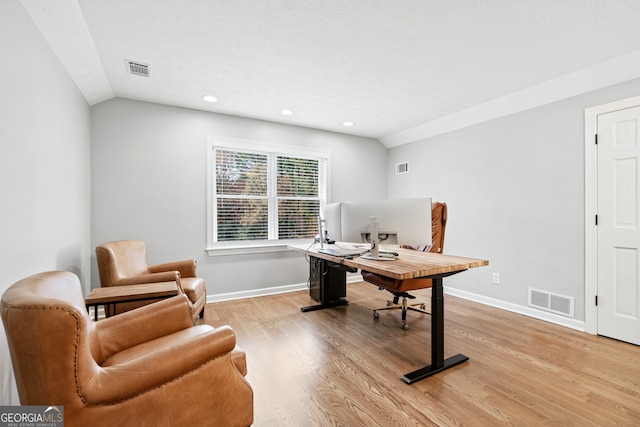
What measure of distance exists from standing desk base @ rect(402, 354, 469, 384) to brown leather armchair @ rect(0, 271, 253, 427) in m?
1.16

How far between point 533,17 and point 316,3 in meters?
1.52

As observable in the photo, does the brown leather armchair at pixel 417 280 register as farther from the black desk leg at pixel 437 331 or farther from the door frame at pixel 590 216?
the door frame at pixel 590 216

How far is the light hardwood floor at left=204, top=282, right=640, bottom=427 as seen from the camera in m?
1.65

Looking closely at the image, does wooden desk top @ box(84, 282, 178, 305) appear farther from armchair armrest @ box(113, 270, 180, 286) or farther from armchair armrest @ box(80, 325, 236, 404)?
armchair armrest @ box(80, 325, 236, 404)

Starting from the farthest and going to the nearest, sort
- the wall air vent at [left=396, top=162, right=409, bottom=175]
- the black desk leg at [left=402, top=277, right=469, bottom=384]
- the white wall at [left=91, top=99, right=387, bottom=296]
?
1. the wall air vent at [left=396, top=162, right=409, bottom=175]
2. the white wall at [left=91, top=99, right=387, bottom=296]
3. the black desk leg at [left=402, top=277, right=469, bottom=384]

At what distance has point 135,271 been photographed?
2.92 meters

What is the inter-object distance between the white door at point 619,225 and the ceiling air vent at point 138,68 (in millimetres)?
4390

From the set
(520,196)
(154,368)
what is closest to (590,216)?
(520,196)

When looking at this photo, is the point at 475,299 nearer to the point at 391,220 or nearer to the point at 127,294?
the point at 391,220

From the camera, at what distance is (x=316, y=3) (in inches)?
74.2

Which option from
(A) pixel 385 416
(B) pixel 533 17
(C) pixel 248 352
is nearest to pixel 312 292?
(C) pixel 248 352

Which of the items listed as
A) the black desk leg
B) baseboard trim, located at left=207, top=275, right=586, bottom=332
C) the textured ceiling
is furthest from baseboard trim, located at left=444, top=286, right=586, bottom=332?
the textured ceiling

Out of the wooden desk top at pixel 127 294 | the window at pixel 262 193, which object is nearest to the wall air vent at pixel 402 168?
the window at pixel 262 193

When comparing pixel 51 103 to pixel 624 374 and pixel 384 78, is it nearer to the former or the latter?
pixel 384 78
